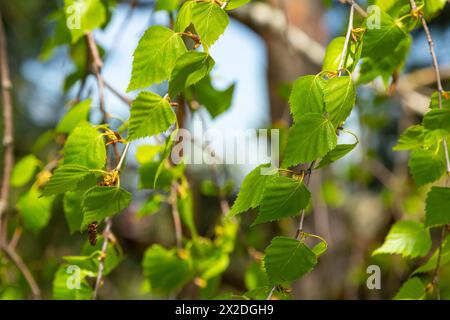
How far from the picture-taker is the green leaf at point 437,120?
448 millimetres

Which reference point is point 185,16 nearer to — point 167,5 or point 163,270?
point 167,5

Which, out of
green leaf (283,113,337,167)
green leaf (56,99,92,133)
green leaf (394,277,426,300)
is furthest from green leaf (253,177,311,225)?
green leaf (56,99,92,133)

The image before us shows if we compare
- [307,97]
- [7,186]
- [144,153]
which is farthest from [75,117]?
[307,97]

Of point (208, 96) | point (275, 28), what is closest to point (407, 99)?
point (275, 28)

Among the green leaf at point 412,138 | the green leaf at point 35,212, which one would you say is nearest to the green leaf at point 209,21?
the green leaf at point 412,138

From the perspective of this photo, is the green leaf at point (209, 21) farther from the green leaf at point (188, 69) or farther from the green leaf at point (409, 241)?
the green leaf at point (409, 241)

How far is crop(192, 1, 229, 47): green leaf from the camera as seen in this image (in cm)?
41

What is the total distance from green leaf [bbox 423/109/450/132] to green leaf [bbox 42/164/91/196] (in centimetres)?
28

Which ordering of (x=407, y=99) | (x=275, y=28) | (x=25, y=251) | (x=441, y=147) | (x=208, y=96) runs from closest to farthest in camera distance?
(x=441, y=147) < (x=208, y=96) < (x=407, y=99) < (x=275, y=28) < (x=25, y=251)

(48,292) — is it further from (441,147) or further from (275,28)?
(441,147)

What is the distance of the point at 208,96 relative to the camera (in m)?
0.78
